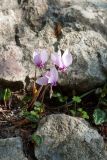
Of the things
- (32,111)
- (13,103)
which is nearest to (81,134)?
(32,111)

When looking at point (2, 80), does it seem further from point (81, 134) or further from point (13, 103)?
point (81, 134)

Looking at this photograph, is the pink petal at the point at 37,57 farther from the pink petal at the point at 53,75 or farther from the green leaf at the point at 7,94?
the green leaf at the point at 7,94

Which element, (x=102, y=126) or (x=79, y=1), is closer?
(x=102, y=126)

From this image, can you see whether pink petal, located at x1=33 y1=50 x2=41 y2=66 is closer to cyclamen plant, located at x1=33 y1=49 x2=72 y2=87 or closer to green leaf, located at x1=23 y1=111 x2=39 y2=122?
cyclamen plant, located at x1=33 y1=49 x2=72 y2=87

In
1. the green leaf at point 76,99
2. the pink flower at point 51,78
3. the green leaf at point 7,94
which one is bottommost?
the green leaf at point 76,99

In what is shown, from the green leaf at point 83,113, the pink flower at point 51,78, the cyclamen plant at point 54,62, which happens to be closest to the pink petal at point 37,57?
the cyclamen plant at point 54,62

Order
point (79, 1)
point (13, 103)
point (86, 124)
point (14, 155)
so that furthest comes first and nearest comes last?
point (79, 1) < point (13, 103) < point (86, 124) < point (14, 155)
